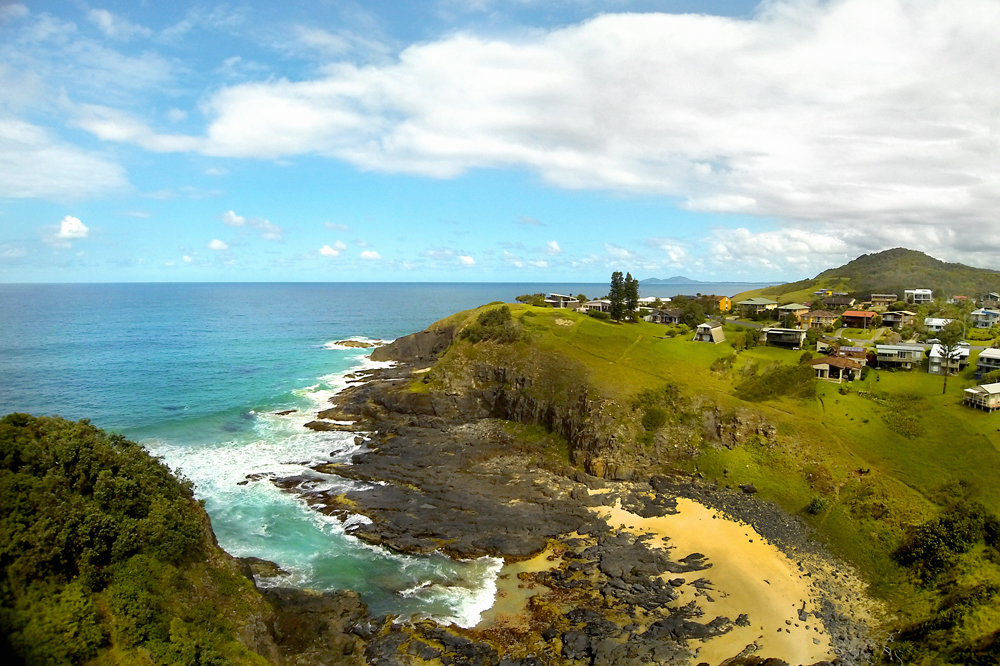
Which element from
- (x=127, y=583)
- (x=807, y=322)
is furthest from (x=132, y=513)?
(x=807, y=322)

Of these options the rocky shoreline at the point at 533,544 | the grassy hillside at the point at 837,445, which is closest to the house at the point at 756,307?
the grassy hillside at the point at 837,445

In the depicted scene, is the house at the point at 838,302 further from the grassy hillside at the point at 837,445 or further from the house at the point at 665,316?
the grassy hillside at the point at 837,445

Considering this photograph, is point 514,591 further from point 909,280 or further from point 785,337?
point 909,280

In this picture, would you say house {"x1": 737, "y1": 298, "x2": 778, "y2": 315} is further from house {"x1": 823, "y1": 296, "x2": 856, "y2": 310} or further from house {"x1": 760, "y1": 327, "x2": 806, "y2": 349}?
house {"x1": 760, "y1": 327, "x2": 806, "y2": 349}

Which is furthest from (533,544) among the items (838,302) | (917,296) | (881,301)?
(917,296)

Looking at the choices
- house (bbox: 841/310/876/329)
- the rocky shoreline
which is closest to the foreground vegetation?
the rocky shoreline

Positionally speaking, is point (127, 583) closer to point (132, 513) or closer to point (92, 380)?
point (132, 513)
